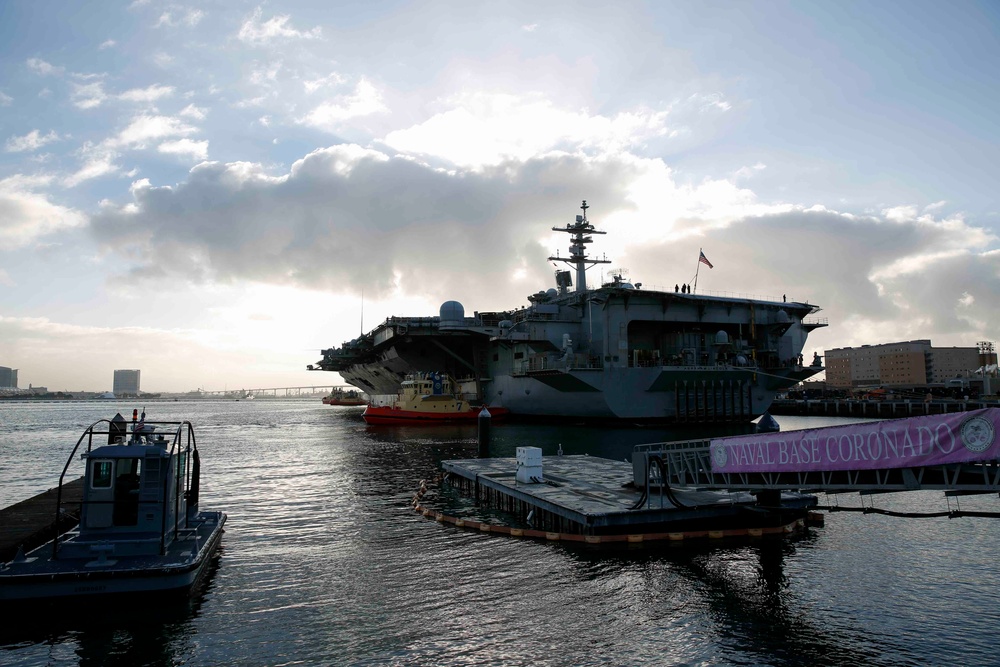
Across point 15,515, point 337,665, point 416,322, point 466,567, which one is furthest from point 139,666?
point 416,322

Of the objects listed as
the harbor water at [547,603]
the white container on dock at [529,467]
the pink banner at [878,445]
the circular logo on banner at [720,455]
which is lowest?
the harbor water at [547,603]

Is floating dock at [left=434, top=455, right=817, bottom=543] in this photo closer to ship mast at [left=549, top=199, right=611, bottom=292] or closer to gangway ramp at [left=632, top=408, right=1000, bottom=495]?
gangway ramp at [left=632, top=408, right=1000, bottom=495]

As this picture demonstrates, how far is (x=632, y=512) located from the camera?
15258 mm

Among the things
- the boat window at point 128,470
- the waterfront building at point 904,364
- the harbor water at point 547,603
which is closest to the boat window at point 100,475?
the boat window at point 128,470

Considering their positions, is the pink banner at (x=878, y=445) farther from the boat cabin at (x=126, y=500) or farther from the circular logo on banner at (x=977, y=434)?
the boat cabin at (x=126, y=500)

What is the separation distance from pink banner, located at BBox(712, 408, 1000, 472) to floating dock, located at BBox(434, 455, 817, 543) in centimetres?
265

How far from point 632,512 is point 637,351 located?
34552 millimetres

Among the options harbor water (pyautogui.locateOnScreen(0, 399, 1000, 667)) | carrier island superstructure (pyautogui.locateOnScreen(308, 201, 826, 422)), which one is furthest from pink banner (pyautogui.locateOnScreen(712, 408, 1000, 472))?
carrier island superstructure (pyautogui.locateOnScreen(308, 201, 826, 422))

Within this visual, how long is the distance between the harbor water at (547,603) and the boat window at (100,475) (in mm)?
2281

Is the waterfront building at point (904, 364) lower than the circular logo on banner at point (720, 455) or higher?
higher

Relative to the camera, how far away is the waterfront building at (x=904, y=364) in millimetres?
153500

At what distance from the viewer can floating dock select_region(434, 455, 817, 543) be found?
15.5 metres

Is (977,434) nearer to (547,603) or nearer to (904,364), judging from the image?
(547,603)

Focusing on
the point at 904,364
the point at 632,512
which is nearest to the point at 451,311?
the point at 632,512
